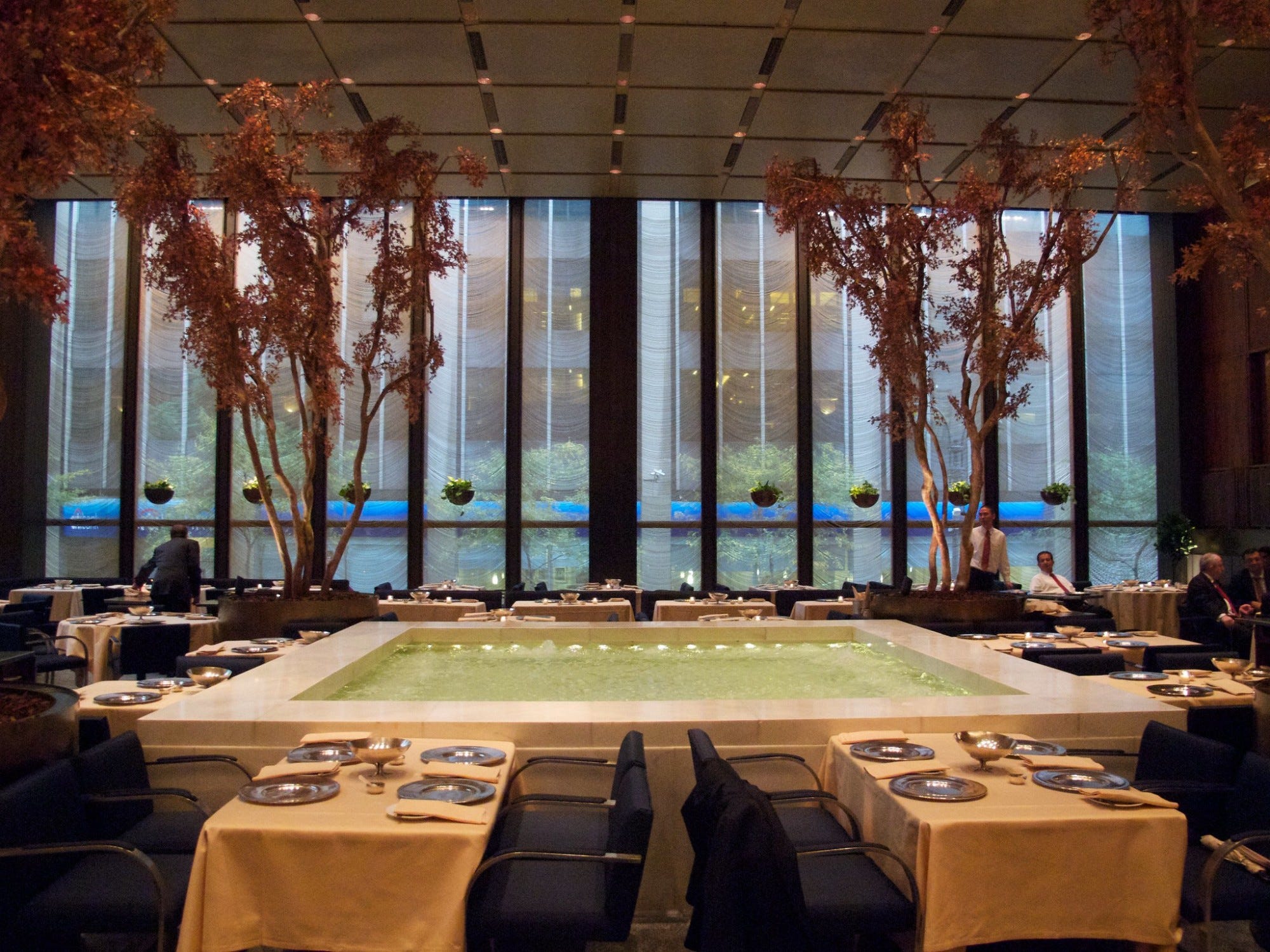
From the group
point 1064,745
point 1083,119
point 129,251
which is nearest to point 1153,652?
point 1064,745

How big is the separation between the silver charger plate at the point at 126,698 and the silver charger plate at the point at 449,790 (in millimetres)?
1754

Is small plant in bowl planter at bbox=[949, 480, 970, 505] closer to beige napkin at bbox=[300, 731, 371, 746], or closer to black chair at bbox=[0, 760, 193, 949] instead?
beige napkin at bbox=[300, 731, 371, 746]

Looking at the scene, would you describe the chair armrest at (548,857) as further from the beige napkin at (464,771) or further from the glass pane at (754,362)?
the glass pane at (754,362)

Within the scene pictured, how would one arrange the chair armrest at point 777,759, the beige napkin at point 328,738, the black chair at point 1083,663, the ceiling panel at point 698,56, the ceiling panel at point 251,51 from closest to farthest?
the beige napkin at point 328,738
the chair armrest at point 777,759
the black chair at point 1083,663
the ceiling panel at point 251,51
the ceiling panel at point 698,56

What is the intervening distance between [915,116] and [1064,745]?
5485mm

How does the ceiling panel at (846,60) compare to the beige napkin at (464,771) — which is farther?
the ceiling panel at (846,60)

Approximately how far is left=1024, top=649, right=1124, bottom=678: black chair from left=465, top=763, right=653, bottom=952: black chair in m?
3.07

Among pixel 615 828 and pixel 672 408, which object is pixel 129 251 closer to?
pixel 672 408

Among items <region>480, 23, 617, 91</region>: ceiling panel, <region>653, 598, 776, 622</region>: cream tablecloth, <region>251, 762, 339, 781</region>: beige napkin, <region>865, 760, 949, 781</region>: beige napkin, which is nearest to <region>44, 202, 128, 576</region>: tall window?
<region>480, 23, 617, 91</region>: ceiling panel

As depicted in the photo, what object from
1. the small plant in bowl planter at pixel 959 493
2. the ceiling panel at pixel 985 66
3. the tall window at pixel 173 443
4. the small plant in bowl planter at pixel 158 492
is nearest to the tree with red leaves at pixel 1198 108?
the ceiling panel at pixel 985 66

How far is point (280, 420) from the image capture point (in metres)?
12.5

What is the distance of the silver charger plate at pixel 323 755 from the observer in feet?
9.08

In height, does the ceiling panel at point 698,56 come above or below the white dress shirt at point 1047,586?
above

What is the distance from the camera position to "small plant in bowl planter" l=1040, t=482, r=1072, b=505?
39.0ft
